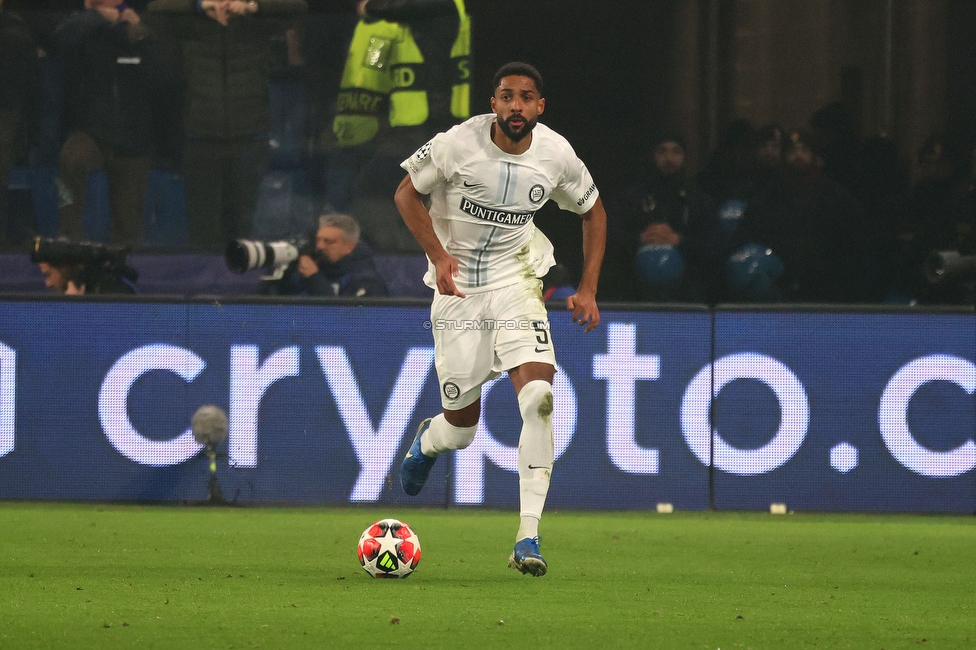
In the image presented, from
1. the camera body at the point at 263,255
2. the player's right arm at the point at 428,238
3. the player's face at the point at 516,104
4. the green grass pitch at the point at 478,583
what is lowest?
the green grass pitch at the point at 478,583

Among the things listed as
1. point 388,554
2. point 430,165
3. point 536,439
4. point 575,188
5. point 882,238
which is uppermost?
point 430,165

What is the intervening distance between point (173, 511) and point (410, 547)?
3748 millimetres

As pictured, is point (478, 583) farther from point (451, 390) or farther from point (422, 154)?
point (422, 154)

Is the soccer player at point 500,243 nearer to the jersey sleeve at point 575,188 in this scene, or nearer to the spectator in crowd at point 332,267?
the jersey sleeve at point 575,188

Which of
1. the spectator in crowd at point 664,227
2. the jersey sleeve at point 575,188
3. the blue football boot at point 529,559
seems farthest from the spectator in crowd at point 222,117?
the blue football boot at point 529,559

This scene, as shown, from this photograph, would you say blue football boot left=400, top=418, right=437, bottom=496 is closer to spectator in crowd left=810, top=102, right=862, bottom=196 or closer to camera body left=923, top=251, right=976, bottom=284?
camera body left=923, top=251, right=976, bottom=284

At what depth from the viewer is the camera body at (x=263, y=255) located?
34.1 ft

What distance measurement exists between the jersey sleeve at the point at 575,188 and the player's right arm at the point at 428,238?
620 millimetres

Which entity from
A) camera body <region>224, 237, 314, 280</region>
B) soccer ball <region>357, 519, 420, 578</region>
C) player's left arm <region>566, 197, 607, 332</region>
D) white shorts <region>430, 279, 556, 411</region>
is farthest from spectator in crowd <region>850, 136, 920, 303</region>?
soccer ball <region>357, 519, 420, 578</region>

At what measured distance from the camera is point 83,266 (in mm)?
10555

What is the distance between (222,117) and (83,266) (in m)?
1.91

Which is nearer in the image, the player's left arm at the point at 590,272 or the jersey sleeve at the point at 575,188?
the player's left arm at the point at 590,272

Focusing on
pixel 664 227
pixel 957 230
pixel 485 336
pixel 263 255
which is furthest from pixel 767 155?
pixel 485 336

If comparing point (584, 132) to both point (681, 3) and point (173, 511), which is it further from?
point (173, 511)
